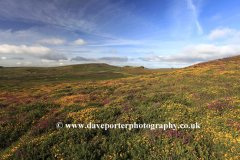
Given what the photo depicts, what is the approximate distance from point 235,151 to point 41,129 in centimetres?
1064

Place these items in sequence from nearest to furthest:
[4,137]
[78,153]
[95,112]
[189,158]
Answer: [189,158], [78,153], [4,137], [95,112]

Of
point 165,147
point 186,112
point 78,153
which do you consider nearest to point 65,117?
point 78,153

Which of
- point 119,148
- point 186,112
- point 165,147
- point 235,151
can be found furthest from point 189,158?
point 186,112

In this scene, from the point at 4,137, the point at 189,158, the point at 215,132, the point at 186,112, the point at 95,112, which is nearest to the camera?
the point at 189,158

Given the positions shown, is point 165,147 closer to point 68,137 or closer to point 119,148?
point 119,148

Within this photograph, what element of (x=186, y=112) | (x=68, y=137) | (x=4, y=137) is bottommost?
(x=4, y=137)

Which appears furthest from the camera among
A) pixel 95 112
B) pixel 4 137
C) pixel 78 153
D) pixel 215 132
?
pixel 95 112

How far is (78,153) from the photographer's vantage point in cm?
471

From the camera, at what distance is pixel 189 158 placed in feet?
14.2

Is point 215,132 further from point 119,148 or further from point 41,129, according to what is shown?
point 41,129

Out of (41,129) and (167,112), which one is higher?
(167,112)

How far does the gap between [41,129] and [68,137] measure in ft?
8.79

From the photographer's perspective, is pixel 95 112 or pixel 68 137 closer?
pixel 68 137

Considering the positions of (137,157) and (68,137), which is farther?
(68,137)
